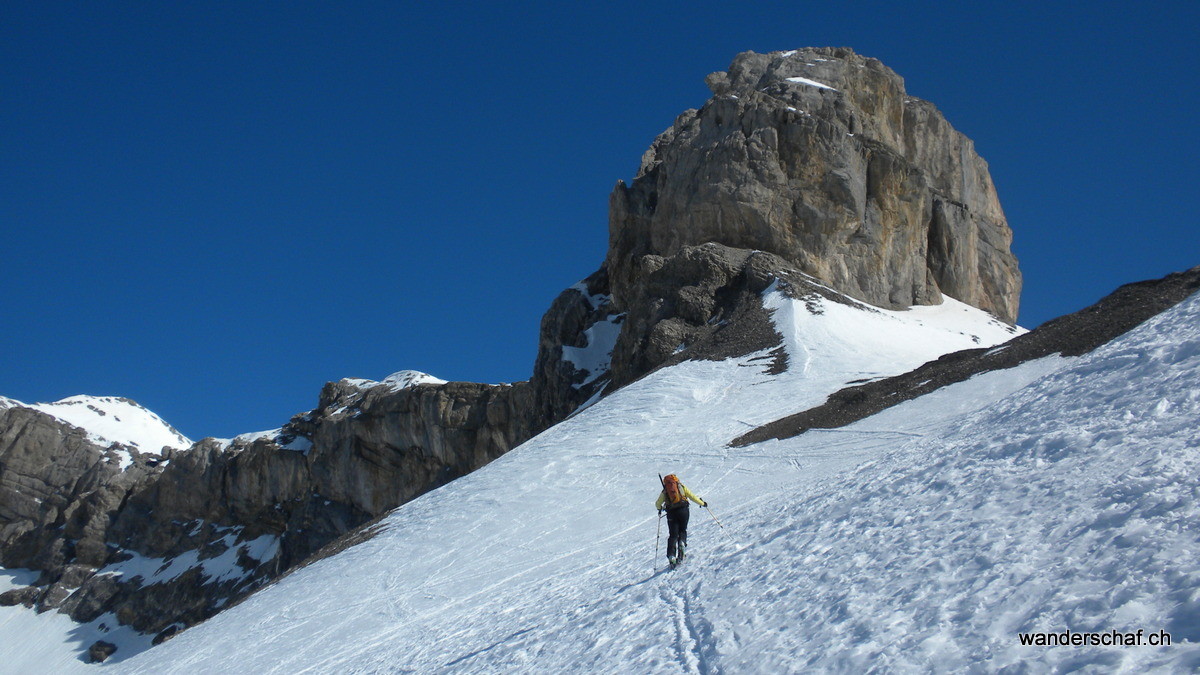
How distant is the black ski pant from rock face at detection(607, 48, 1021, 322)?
111 feet

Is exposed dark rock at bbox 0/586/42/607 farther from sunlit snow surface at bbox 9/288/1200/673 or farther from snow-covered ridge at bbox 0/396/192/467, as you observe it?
sunlit snow surface at bbox 9/288/1200/673

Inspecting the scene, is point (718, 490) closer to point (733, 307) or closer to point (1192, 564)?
point (1192, 564)

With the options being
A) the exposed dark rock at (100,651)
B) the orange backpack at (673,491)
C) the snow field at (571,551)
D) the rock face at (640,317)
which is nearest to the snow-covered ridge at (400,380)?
the rock face at (640,317)

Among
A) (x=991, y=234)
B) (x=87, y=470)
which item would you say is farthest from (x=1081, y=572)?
(x=87, y=470)

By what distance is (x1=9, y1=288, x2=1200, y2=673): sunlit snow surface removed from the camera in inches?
292

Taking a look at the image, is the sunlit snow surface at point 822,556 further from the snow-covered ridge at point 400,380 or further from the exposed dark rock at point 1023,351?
the snow-covered ridge at point 400,380

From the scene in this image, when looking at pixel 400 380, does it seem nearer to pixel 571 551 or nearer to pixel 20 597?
pixel 20 597

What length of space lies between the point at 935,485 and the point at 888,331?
2931 centimetres

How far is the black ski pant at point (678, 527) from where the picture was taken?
43.8ft

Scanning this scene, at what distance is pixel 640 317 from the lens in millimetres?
44750

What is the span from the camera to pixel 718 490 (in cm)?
2052

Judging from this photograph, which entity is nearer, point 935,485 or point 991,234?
point 935,485

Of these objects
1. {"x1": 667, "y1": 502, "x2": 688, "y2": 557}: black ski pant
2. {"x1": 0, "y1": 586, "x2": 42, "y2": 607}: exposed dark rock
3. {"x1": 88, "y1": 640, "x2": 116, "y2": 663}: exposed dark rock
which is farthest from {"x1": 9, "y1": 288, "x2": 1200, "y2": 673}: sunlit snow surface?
{"x1": 0, "y1": 586, "x2": 42, "y2": 607}: exposed dark rock

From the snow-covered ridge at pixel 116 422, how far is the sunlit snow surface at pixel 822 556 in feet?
281
